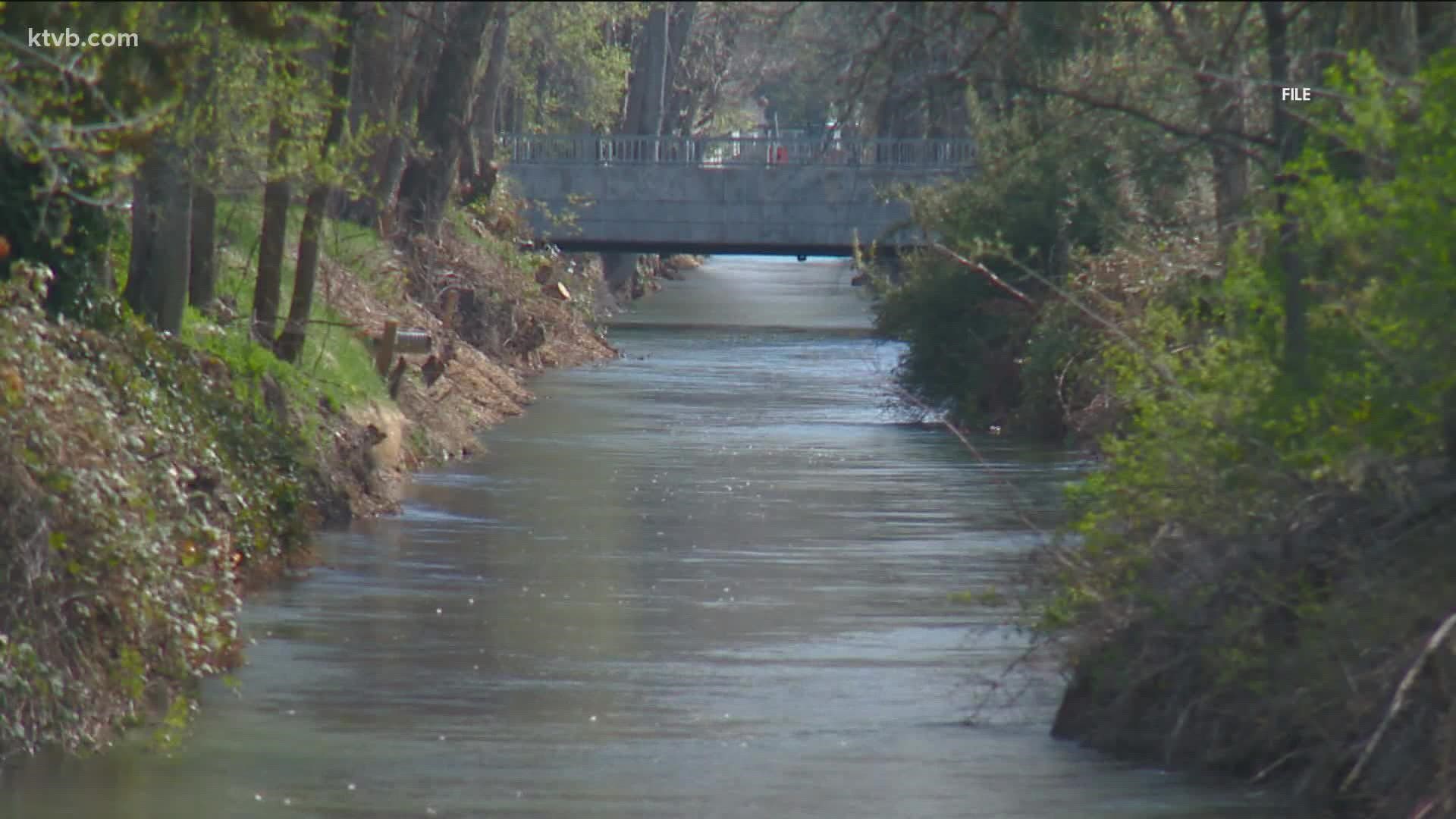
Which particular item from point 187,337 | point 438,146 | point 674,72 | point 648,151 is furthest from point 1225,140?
point 674,72

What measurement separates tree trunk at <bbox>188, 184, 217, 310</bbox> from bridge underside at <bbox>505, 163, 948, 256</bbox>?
27159 millimetres

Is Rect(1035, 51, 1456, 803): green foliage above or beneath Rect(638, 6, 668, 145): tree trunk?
beneath

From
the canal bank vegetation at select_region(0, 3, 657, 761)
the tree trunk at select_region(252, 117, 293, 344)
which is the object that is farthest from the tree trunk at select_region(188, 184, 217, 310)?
the tree trunk at select_region(252, 117, 293, 344)

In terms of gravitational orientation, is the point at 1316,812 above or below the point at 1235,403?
below

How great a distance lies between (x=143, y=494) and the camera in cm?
1395

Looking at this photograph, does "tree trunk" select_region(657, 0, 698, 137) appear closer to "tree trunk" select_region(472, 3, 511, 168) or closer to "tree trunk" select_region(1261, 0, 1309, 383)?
A: "tree trunk" select_region(472, 3, 511, 168)

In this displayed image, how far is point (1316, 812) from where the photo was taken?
37.9 ft

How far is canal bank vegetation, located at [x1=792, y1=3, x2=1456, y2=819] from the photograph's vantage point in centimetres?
1072

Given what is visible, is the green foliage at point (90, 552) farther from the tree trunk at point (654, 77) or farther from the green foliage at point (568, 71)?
the tree trunk at point (654, 77)

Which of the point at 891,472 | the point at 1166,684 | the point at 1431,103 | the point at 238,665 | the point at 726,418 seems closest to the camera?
the point at 1431,103

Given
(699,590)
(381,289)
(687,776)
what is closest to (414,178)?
(381,289)

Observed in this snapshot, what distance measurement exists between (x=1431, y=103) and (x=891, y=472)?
59.4ft

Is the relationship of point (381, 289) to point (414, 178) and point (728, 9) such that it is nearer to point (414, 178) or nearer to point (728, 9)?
point (414, 178)

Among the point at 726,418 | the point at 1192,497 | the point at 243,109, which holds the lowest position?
the point at 726,418
